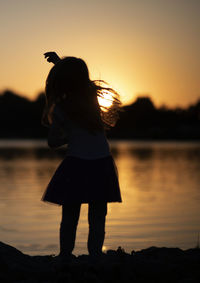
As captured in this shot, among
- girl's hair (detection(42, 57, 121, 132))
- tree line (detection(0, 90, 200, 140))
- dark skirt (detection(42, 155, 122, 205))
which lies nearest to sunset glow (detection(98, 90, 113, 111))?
girl's hair (detection(42, 57, 121, 132))

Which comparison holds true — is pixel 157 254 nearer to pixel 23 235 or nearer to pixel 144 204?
pixel 23 235

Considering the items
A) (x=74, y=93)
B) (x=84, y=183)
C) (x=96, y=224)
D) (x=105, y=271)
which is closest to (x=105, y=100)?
(x=74, y=93)

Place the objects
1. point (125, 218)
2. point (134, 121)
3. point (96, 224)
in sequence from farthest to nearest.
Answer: point (134, 121) < point (125, 218) < point (96, 224)

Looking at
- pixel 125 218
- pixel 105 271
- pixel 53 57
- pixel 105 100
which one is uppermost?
pixel 53 57

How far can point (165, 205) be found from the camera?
12914 millimetres

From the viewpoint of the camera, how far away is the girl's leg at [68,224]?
5270mm

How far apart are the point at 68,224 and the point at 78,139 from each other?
0.72 m

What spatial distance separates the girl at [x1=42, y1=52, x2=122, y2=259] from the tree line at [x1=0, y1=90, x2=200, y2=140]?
97372 mm

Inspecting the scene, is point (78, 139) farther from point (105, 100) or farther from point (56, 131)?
point (105, 100)

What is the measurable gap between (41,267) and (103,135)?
1.31 meters

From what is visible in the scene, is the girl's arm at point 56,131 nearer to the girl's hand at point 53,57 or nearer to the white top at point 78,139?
the white top at point 78,139

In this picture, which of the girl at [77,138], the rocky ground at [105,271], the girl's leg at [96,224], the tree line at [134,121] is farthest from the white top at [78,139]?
the tree line at [134,121]

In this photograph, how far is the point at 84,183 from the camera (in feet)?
16.9

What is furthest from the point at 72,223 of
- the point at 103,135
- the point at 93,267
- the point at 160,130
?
the point at 160,130
